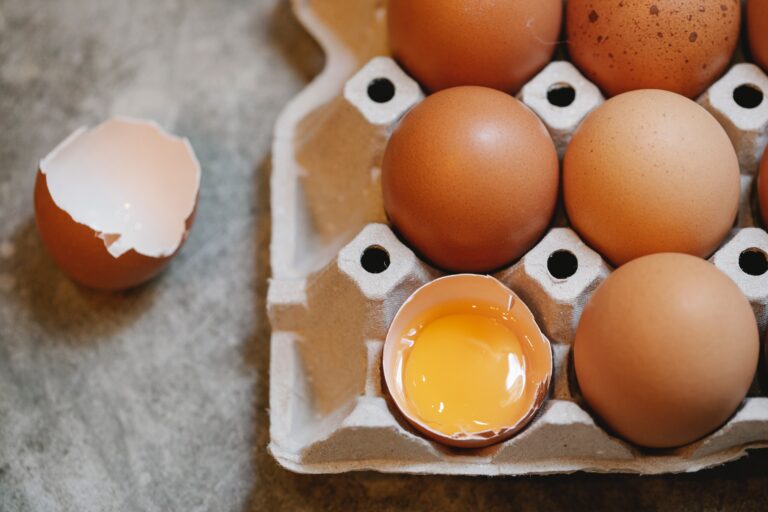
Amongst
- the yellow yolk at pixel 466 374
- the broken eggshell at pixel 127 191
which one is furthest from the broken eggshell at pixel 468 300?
the broken eggshell at pixel 127 191

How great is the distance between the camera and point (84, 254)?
1256 millimetres

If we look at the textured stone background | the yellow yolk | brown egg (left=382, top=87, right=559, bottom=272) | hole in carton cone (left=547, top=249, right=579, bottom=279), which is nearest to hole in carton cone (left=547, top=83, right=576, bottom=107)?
brown egg (left=382, top=87, right=559, bottom=272)

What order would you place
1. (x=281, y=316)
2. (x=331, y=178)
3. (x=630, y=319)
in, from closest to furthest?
1. (x=630, y=319)
2. (x=281, y=316)
3. (x=331, y=178)

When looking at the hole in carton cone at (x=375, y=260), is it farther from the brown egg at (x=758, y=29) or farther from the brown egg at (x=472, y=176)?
the brown egg at (x=758, y=29)

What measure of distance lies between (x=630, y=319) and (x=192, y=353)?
0.76 m

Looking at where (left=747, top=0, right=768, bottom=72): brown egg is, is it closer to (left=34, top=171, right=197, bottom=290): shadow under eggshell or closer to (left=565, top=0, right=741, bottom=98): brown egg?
(left=565, top=0, right=741, bottom=98): brown egg

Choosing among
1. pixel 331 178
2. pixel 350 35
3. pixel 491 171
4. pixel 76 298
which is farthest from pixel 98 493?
pixel 350 35

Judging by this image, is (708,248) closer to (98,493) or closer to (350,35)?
(350,35)

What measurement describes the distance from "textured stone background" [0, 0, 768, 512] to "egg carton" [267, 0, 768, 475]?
0.13 meters

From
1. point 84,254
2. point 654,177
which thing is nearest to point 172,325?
point 84,254

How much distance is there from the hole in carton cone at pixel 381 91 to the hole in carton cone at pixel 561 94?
25 centimetres

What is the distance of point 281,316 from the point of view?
127 cm

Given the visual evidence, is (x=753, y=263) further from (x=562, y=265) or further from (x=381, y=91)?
(x=381, y=91)

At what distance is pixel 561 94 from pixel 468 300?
0.36 metres
